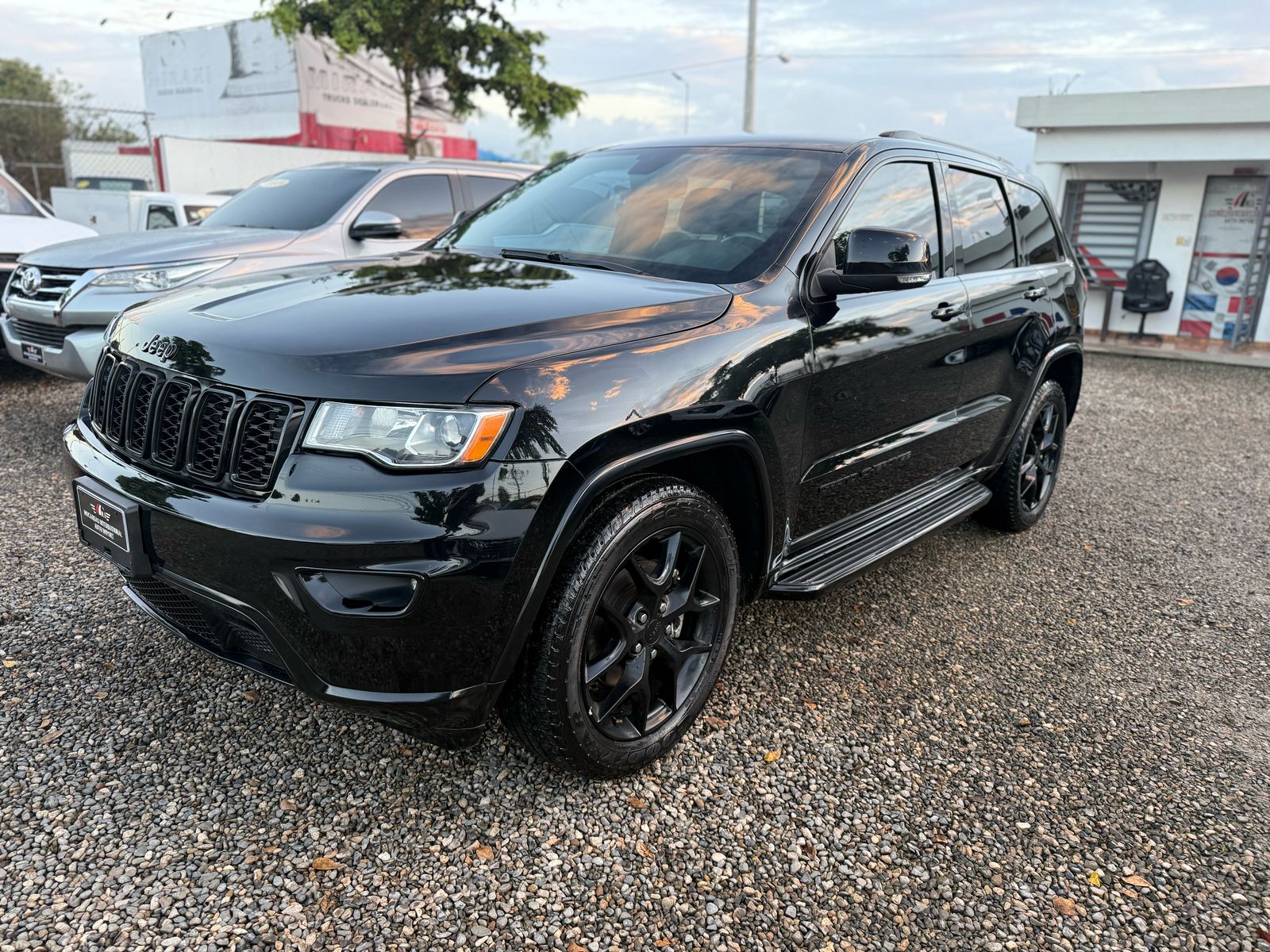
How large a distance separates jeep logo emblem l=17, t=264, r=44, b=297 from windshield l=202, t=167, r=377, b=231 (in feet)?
3.92

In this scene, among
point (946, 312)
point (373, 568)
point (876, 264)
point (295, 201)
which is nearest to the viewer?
point (373, 568)

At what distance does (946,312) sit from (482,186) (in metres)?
4.64

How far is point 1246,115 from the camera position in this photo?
12000mm

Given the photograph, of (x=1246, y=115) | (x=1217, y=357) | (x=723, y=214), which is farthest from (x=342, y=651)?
(x=1246, y=115)

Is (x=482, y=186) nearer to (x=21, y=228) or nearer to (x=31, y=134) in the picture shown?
(x=21, y=228)

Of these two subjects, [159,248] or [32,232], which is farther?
[32,232]

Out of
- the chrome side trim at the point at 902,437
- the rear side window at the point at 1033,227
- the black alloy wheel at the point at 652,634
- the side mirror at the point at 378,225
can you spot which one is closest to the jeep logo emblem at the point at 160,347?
the black alloy wheel at the point at 652,634

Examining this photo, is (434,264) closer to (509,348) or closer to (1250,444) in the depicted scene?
(509,348)

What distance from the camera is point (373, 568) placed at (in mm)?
1988

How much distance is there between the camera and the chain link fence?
61.1ft

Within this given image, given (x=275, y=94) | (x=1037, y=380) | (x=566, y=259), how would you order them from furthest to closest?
(x=275, y=94) < (x=1037, y=380) < (x=566, y=259)

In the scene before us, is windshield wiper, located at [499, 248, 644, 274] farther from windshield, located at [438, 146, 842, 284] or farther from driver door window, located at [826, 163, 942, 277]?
driver door window, located at [826, 163, 942, 277]

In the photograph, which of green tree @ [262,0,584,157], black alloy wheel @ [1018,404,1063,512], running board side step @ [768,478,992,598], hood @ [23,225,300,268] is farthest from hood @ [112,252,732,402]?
green tree @ [262,0,584,157]

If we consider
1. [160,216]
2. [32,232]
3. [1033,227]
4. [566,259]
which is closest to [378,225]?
[566,259]
